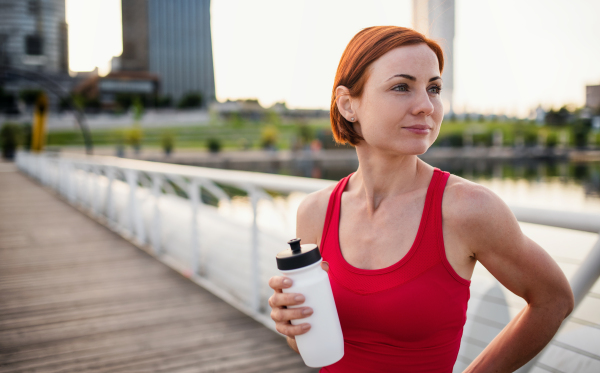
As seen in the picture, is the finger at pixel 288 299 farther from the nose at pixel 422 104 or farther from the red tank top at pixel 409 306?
the nose at pixel 422 104

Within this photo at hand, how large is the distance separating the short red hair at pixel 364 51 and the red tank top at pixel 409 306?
22cm

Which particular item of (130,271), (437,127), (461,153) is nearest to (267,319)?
(130,271)

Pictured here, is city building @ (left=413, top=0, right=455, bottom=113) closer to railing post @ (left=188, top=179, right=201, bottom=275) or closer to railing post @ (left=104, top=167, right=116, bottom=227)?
railing post @ (left=188, top=179, right=201, bottom=275)

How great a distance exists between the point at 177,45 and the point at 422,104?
111m

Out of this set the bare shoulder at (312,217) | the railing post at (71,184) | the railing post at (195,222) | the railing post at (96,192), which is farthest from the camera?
the railing post at (71,184)

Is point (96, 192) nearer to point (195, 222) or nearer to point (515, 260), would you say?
point (195, 222)

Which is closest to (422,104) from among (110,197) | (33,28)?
(110,197)

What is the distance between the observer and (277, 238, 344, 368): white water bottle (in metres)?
0.83

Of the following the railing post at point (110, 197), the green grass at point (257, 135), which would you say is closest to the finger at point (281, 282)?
the railing post at point (110, 197)

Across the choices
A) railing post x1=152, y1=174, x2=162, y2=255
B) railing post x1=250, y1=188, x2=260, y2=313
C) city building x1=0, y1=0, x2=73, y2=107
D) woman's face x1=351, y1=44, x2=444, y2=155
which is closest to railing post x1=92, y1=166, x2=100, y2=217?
railing post x1=152, y1=174, x2=162, y2=255

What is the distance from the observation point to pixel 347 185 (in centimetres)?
110

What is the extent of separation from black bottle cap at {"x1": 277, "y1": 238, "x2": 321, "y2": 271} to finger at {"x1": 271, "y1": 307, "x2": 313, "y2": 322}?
0.27 feet

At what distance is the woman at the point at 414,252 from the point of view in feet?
2.69

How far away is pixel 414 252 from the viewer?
0.86 meters
